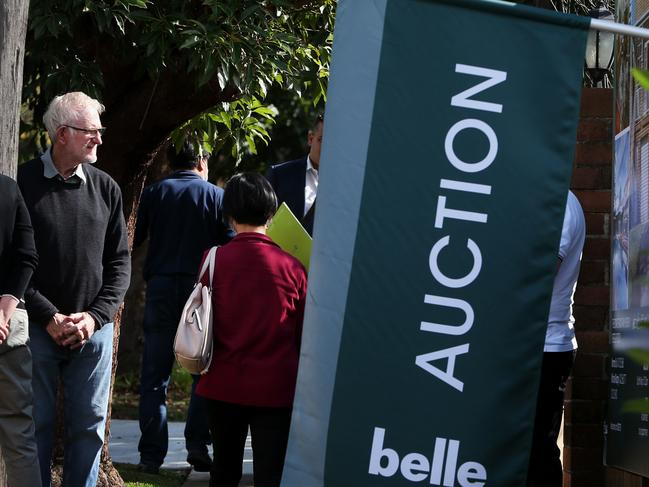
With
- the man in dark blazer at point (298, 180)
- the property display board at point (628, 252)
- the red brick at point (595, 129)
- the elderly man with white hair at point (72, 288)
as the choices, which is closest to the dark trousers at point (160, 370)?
the man in dark blazer at point (298, 180)

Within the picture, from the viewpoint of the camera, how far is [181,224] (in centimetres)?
819

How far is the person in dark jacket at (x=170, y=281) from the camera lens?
26.6 ft

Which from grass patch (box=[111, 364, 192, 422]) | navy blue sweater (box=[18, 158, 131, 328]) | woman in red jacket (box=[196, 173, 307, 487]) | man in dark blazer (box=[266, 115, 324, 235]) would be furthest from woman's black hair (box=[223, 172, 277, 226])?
grass patch (box=[111, 364, 192, 422])

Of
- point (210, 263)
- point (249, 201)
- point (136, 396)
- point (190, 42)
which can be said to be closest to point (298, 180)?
point (190, 42)

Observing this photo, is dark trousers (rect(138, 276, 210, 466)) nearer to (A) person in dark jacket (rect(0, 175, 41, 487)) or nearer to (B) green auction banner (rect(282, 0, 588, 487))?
(A) person in dark jacket (rect(0, 175, 41, 487))

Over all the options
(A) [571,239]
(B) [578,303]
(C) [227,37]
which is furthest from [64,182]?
(B) [578,303]

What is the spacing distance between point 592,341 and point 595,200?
0.76 m

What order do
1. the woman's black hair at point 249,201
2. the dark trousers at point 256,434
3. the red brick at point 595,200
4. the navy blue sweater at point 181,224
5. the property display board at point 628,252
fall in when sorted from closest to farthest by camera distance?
1. the dark trousers at point 256,434
2. the woman's black hair at point 249,201
3. the property display board at point 628,252
4. the red brick at point 595,200
5. the navy blue sweater at point 181,224

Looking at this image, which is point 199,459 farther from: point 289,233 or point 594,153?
point 594,153

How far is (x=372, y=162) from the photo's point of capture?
13.6 feet

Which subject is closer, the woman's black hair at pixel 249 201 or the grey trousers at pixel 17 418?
the woman's black hair at pixel 249 201

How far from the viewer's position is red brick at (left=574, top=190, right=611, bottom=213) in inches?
253

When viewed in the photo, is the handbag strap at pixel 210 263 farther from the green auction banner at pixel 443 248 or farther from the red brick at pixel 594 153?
the red brick at pixel 594 153

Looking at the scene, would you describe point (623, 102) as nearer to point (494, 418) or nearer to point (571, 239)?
point (571, 239)
